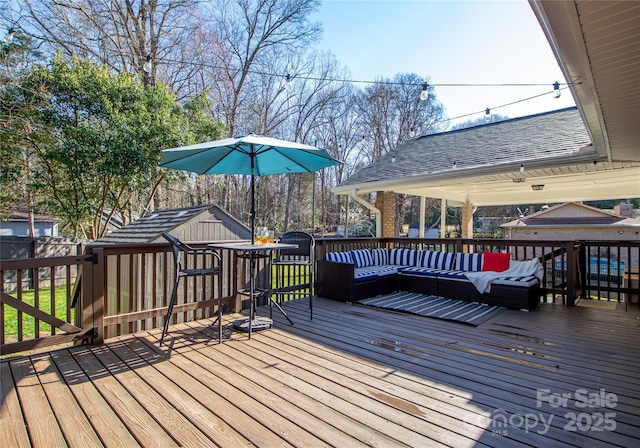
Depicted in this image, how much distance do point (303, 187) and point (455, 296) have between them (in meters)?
15.0

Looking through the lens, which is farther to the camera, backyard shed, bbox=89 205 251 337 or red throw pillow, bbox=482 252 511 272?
red throw pillow, bbox=482 252 511 272

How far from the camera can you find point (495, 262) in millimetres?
5523

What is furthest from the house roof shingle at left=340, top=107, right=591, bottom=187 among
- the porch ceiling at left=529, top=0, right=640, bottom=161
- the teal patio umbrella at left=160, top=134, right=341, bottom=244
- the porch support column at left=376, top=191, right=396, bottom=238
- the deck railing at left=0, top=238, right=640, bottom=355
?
the teal patio umbrella at left=160, top=134, right=341, bottom=244

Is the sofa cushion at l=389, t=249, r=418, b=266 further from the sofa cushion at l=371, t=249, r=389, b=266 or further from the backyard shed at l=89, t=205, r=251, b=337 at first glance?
the backyard shed at l=89, t=205, r=251, b=337

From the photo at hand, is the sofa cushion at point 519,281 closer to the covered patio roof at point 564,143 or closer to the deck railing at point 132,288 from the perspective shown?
the deck railing at point 132,288

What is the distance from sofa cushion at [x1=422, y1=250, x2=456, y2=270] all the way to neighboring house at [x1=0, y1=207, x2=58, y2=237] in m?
17.5

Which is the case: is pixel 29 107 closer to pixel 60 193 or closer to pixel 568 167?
pixel 60 193

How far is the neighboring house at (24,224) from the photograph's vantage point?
1642 centimetres

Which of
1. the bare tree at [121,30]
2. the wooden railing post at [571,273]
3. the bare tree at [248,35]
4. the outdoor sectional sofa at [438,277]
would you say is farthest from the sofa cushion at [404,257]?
the bare tree at [248,35]

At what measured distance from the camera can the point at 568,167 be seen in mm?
6066

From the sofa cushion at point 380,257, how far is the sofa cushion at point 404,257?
0.29 ft

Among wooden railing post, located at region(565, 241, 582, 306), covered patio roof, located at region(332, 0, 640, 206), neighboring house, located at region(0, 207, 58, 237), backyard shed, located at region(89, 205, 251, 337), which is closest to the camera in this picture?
covered patio roof, located at region(332, 0, 640, 206)

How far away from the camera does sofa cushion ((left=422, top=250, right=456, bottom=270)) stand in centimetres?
597

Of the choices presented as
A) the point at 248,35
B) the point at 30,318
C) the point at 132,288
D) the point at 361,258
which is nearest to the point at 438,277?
the point at 361,258
